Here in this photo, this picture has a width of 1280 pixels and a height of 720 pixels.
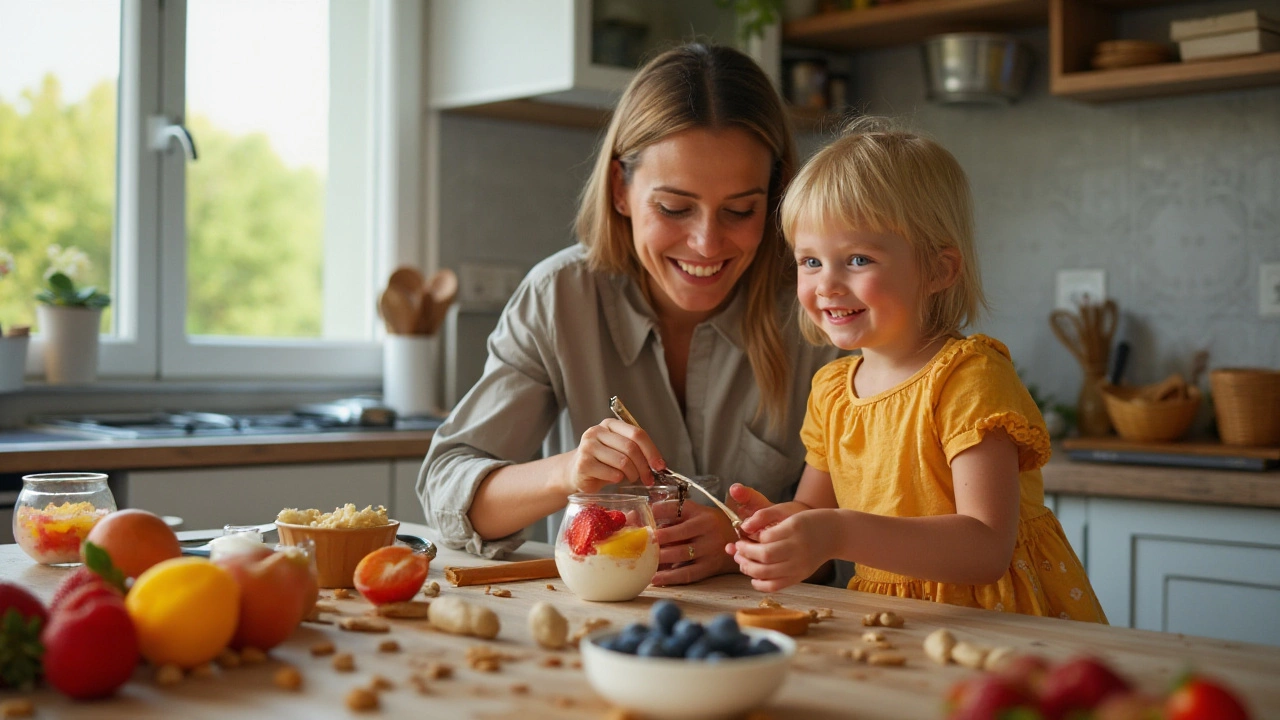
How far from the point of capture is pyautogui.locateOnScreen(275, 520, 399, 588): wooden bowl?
4.19 feet

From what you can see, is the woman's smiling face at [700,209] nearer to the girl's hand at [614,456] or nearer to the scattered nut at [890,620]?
the girl's hand at [614,456]

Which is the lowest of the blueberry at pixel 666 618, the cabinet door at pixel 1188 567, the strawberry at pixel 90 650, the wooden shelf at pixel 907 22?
the cabinet door at pixel 1188 567

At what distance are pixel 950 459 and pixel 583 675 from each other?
61 cm

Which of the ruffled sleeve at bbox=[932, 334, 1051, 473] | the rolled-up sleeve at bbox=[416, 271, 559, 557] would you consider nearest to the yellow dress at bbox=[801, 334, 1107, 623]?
the ruffled sleeve at bbox=[932, 334, 1051, 473]

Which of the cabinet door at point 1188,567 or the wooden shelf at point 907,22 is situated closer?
the cabinet door at point 1188,567

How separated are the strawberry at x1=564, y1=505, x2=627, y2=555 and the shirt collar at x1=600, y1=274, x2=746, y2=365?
0.66 m

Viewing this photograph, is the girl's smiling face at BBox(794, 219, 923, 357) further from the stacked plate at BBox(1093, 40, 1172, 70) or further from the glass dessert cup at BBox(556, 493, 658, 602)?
the stacked plate at BBox(1093, 40, 1172, 70)

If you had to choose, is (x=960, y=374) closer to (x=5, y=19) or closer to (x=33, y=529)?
(x=33, y=529)

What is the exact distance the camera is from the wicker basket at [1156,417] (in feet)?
8.82

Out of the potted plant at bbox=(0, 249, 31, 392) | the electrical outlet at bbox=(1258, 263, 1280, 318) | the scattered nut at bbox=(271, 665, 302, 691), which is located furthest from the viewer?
the electrical outlet at bbox=(1258, 263, 1280, 318)

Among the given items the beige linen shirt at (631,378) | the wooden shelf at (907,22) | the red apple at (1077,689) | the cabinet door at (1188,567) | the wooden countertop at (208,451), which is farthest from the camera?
the wooden shelf at (907,22)

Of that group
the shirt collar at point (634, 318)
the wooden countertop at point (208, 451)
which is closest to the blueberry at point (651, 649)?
the shirt collar at point (634, 318)

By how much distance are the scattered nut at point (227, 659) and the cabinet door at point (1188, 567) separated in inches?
79.0

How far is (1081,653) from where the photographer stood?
1.04 meters
